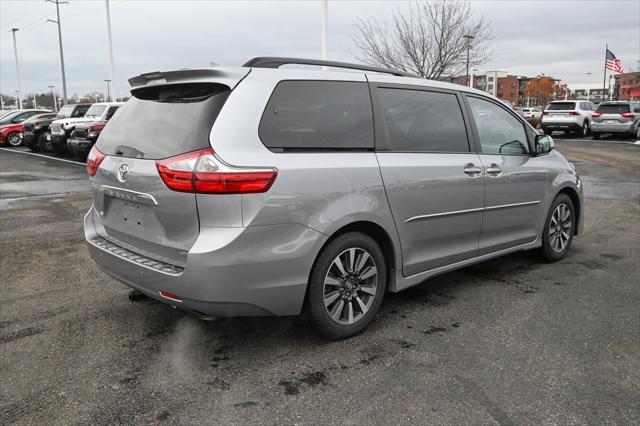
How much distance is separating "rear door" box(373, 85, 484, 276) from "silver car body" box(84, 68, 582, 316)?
0.01m

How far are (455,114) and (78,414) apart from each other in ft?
11.0

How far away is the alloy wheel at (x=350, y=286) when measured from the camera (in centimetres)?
344

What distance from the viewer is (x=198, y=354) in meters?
3.39

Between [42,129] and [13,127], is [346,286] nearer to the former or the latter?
[42,129]

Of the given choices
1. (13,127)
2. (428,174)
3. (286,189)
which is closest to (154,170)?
(286,189)

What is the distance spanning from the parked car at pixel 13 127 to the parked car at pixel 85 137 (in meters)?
10.8

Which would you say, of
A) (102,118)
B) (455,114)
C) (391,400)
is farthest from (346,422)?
(102,118)

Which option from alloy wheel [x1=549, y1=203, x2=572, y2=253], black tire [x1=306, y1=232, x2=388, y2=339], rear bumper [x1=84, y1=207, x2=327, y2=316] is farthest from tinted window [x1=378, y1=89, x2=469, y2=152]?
alloy wheel [x1=549, y1=203, x2=572, y2=253]

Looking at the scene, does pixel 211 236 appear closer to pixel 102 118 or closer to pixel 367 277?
pixel 367 277

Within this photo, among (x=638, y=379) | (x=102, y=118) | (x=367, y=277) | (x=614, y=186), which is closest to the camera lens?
(x=638, y=379)

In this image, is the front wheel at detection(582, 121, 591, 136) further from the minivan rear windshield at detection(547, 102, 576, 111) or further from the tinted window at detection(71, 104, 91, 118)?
the tinted window at detection(71, 104, 91, 118)

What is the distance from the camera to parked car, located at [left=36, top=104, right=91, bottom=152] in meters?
19.3

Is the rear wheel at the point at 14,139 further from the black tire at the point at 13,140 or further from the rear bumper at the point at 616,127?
the rear bumper at the point at 616,127

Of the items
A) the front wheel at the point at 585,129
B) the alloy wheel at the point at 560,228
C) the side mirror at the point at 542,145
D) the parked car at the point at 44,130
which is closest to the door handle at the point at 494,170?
the side mirror at the point at 542,145
